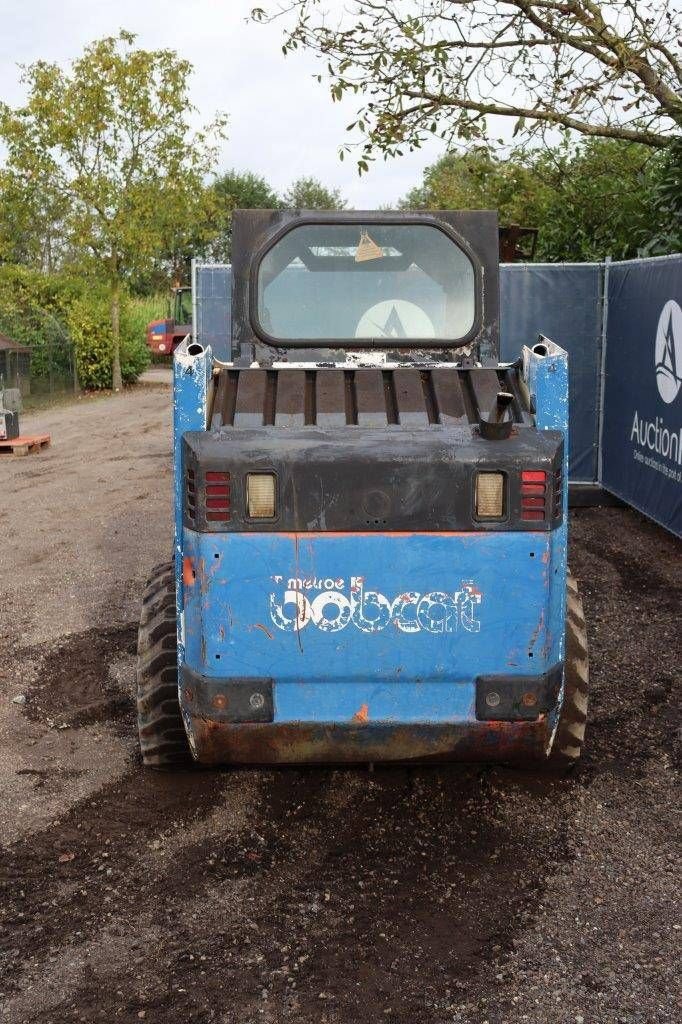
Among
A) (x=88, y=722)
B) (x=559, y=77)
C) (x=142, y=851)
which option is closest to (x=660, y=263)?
(x=559, y=77)

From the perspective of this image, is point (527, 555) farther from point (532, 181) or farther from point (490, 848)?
point (532, 181)

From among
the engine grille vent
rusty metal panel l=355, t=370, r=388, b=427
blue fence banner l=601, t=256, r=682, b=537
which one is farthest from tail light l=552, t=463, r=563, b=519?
blue fence banner l=601, t=256, r=682, b=537

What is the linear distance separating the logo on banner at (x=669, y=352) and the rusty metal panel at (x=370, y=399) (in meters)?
5.32

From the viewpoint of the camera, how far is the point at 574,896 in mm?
3967

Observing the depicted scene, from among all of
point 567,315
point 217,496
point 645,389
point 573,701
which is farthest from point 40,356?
point 217,496

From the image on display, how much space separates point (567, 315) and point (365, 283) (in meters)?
6.89

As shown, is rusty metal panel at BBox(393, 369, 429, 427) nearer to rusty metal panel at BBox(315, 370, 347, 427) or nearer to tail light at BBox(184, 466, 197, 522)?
rusty metal panel at BBox(315, 370, 347, 427)

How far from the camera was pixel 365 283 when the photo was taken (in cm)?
516

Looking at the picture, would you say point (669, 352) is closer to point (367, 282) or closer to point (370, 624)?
point (367, 282)

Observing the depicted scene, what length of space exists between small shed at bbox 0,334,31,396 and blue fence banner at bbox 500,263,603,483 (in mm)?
12831

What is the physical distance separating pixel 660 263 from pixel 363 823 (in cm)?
682

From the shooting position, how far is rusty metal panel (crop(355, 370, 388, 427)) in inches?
166

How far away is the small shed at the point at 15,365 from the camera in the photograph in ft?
71.7

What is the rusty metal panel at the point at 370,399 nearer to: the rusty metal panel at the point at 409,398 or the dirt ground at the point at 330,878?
the rusty metal panel at the point at 409,398
